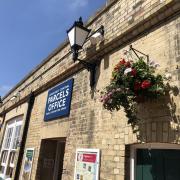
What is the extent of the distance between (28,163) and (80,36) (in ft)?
13.5

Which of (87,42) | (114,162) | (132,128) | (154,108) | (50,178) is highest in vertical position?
(87,42)

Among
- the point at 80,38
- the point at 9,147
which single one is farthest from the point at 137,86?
the point at 9,147

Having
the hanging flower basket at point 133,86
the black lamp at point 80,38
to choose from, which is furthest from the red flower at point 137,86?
the black lamp at point 80,38

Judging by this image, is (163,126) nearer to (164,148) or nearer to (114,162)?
(164,148)

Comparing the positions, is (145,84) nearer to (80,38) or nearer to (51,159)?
(80,38)

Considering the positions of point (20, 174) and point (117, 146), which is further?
point (20, 174)

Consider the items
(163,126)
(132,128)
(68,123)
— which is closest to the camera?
(163,126)

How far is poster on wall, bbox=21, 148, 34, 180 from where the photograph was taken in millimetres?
7137

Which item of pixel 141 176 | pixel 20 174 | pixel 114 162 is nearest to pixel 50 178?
pixel 20 174

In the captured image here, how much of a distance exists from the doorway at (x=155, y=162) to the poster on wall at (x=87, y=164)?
2.59 ft

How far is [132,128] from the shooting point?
3805 mm

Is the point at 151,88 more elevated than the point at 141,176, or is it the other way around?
the point at 151,88

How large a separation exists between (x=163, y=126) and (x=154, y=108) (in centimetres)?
32

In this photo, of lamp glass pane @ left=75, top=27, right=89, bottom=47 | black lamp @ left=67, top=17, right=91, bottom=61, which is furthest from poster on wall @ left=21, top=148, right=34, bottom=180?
lamp glass pane @ left=75, top=27, right=89, bottom=47
